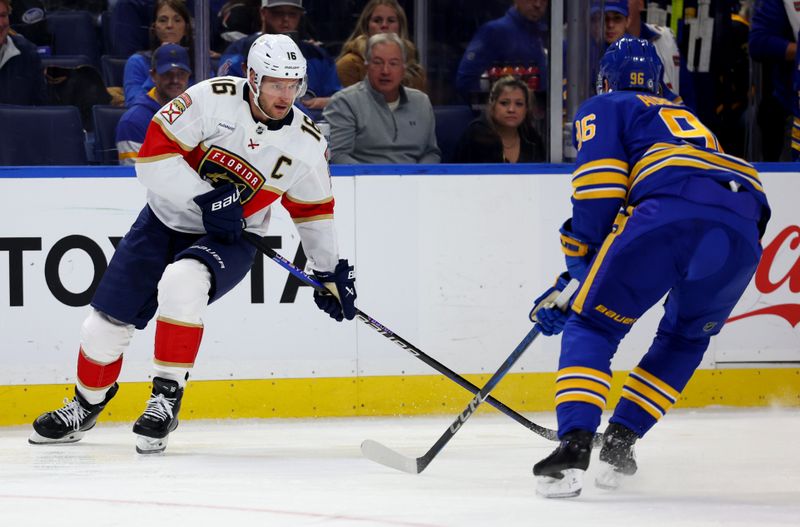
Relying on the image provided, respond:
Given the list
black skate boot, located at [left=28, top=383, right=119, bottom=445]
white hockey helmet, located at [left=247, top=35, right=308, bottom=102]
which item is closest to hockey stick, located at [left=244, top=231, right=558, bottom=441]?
white hockey helmet, located at [left=247, top=35, right=308, bottom=102]

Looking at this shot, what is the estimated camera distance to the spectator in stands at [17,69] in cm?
447

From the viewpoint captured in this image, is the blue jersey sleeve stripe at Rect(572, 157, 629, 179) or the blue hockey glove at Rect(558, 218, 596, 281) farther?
the blue hockey glove at Rect(558, 218, 596, 281)

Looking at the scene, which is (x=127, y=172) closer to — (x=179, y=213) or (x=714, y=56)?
(x=179, y=213)

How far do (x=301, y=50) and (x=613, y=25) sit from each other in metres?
1.21

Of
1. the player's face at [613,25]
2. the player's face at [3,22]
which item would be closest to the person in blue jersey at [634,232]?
the player's face at [613,25]

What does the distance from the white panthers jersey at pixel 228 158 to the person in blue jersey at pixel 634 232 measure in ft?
3.20

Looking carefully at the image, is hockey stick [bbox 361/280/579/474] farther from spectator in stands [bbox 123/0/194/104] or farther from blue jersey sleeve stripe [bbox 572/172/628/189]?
spectator in stands [bbox 123/0/194/104]

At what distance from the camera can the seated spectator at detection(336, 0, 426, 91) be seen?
4.68m

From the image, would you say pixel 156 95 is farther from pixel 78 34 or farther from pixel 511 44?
pixel 511 44

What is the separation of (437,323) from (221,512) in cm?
180

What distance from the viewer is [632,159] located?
3039 mm

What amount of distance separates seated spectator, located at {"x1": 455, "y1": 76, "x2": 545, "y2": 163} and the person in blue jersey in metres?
1.47

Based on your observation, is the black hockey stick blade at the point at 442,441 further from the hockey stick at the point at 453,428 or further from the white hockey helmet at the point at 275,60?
the white hockey helmet at the point at 275,60

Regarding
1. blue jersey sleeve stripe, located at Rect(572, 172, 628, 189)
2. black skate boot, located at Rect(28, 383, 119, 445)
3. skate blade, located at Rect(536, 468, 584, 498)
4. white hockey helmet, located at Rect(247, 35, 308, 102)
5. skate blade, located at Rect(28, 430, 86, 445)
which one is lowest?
skate blade, located at Rect(28, 430, 86, 445)
